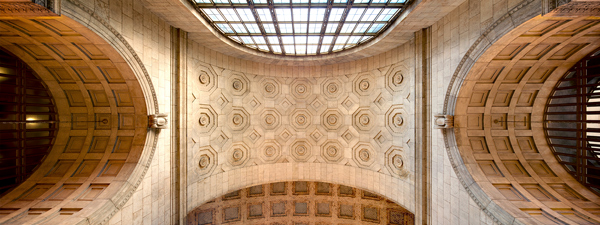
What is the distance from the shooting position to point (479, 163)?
31.4ft

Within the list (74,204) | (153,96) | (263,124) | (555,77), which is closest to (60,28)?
(153,96)

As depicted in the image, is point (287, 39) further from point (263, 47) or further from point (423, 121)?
point (423, 121)

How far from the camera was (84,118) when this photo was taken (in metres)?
9.86

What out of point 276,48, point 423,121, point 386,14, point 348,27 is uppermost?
point 276,48

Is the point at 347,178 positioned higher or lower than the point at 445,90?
lower

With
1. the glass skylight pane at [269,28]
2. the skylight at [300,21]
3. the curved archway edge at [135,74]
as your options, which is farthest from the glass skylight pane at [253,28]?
the curved archway edge at [135,74]

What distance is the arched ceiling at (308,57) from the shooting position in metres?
9.34

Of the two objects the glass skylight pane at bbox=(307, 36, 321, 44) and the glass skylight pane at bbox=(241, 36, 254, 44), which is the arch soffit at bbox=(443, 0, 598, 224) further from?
the glass skylight pane at bbox=(241, 36, 254, 44)

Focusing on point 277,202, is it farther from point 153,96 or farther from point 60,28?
point 60,28

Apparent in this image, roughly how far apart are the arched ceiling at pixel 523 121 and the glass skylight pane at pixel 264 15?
898 cm

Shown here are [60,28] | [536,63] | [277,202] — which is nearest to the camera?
[60,28]

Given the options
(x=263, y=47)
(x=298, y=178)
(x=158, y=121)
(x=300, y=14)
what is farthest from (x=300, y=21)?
(x=298, y=178)

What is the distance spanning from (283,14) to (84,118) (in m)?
10.3

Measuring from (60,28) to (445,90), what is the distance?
14.4m
